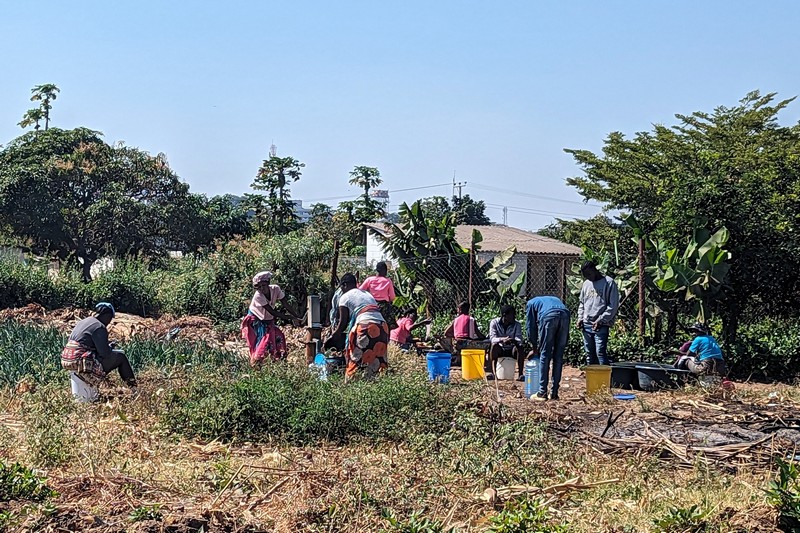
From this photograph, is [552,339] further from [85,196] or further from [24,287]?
[85,196]

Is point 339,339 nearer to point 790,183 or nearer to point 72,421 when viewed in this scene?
point 72,421

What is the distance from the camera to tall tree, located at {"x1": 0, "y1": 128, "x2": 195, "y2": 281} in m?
32.1

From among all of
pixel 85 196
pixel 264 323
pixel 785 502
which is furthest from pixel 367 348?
pixel 85 196

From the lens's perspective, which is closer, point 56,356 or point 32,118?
point 56,356

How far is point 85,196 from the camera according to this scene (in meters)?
33.6

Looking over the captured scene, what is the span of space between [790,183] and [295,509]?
14.2 m

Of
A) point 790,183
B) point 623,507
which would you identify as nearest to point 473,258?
point 790,183

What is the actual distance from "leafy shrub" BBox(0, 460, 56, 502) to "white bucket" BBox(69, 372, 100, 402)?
371 centimetres

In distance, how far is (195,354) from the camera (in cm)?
1113

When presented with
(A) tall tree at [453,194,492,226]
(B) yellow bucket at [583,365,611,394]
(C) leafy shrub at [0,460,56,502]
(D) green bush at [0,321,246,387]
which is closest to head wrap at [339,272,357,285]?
(D) green bush at [0,321,246,387]

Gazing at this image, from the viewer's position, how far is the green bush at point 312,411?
7301 mm

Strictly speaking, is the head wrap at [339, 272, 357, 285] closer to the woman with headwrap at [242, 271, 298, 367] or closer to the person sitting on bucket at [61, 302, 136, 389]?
the woman with headwrap at [242, 271, 298, 367]

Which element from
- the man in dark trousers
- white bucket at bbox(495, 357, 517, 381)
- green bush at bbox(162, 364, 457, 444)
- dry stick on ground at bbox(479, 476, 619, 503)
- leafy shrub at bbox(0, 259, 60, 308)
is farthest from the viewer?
leafy shrub at bbox(0, 259, 60, 308)

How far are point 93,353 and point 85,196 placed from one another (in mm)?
26241
